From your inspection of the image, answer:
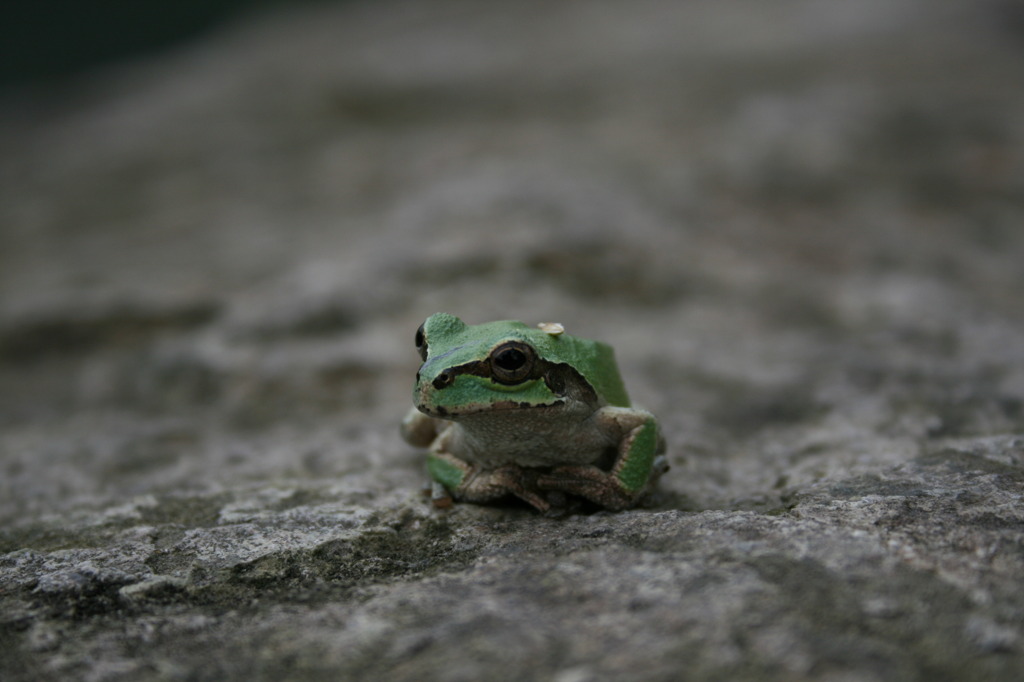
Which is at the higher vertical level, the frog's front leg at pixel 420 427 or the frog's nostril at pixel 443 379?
the frog's nostril at pixel 443 379

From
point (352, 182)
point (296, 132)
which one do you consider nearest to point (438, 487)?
point (352, 182)

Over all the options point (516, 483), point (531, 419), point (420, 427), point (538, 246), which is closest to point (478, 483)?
point (516, 483)

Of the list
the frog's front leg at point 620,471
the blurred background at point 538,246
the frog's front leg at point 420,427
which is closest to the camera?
the frog's front leg at point 620,471

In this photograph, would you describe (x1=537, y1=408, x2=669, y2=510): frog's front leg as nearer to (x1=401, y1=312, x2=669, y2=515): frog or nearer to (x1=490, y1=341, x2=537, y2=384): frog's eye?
(x1=401, y1=312, x2=669, y2=515): frog

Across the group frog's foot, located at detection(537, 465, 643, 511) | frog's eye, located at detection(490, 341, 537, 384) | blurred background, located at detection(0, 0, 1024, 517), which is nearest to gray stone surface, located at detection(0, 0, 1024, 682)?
blurred background, located at detection(0, 0, 1024, 517)

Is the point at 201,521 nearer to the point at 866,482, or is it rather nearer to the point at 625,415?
the point at 625,415

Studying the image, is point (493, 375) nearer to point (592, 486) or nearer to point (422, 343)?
point (422, 343)

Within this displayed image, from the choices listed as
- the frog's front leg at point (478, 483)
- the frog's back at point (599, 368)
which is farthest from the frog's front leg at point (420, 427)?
the frog's back at point (599, 368)

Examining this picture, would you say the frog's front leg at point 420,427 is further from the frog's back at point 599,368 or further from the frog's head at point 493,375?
the frog's back at point 599,368
